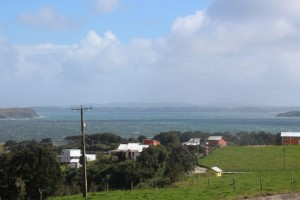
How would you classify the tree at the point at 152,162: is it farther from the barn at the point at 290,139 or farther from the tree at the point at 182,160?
the barn at the point at 290,139

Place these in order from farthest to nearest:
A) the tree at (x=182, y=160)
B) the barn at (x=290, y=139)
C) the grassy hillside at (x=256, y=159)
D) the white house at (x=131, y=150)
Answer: the barn at (x=290, y=139), the white house at (x=131, y=150), the tree at (x=182, y=160), the grassy hillside at (x=256, y=159)

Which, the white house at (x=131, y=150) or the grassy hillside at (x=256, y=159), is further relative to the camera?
the white house at (x=131, y=150)

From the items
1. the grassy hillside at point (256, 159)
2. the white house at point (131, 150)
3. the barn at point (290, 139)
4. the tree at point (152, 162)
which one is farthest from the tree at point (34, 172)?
the barn at point (290, 139)

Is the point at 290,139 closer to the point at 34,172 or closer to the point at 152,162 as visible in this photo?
the point at 152,162

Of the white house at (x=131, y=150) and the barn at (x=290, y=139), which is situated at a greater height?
the barn at (x=290, y=139)

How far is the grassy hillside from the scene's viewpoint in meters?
50.6

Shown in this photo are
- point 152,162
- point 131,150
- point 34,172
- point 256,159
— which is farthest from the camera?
point 131,150

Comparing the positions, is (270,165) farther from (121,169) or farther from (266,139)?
(266,139)

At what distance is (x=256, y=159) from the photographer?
2266 inches

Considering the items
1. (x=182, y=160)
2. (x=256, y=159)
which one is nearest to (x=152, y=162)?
(x=182, y=160)

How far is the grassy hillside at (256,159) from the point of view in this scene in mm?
50625

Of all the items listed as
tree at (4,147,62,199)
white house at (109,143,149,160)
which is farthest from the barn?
tree at (4,147,62,199)

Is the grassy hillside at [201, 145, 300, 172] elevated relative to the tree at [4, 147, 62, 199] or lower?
lower

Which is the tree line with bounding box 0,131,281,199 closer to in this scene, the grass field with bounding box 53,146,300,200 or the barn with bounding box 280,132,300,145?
the grass field with bounding box 53,146,300,200
